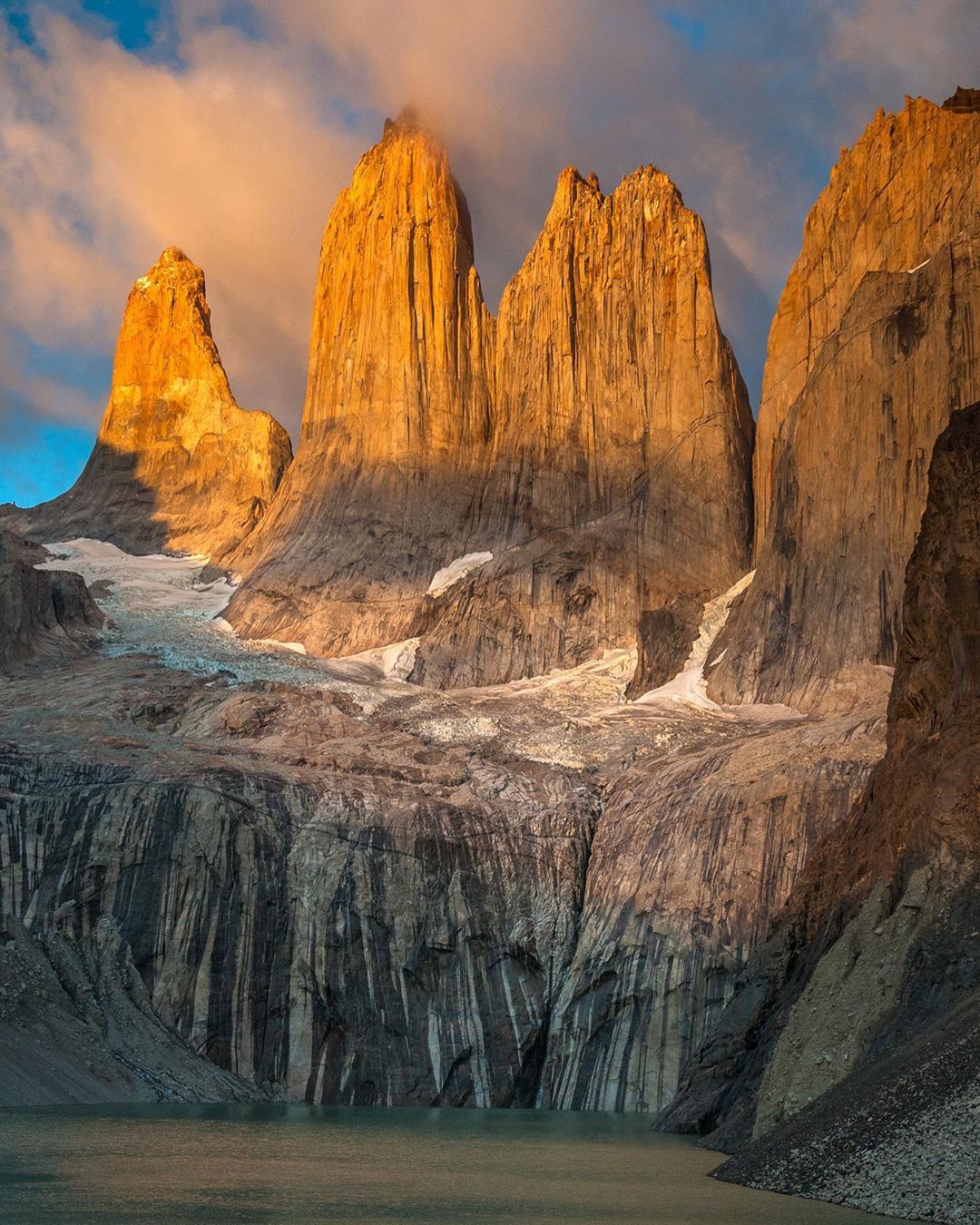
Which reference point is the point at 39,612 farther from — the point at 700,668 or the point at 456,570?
the point at 700,668

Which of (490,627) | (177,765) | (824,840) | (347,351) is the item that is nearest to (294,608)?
(490,627)

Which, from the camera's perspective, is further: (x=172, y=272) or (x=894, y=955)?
(x=172, y=272)

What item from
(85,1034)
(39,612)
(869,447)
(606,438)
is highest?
(606,438)

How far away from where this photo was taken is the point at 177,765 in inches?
1986

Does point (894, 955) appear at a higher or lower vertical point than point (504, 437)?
lower

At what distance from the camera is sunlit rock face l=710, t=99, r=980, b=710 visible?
62812 mm

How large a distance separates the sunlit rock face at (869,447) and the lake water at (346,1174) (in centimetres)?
3268

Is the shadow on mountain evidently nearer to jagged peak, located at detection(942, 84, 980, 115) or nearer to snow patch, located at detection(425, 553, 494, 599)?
snow patch, located at detection(425, 553, 494, 599)

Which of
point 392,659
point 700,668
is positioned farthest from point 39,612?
point 700,668

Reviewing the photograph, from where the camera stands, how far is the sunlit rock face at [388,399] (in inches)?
3327

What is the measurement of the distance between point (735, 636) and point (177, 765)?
1077 inches

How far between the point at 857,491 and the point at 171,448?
55.6 metres

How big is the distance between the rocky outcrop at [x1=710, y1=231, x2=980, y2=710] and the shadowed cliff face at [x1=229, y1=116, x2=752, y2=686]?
37.0 ft

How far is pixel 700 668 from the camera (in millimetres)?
69250
